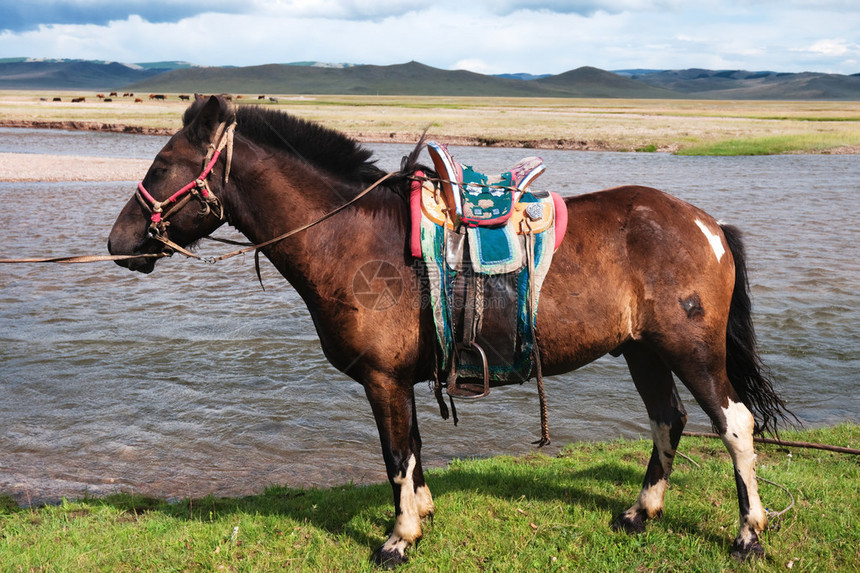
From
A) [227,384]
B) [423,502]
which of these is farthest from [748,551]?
[227,384]

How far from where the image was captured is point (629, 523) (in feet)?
15.7

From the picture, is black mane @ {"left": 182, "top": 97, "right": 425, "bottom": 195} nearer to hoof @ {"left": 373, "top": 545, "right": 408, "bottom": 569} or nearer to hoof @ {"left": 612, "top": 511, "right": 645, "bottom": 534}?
hoof @ {"left": 373, "top": 545, "right": 408, "bottom": 569}

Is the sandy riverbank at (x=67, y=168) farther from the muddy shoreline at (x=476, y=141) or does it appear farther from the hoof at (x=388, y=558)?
the hoof at (x=388, y=558)

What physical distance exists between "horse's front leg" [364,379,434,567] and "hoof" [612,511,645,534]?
55.6 inches

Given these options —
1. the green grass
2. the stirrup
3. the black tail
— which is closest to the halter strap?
the stirrup

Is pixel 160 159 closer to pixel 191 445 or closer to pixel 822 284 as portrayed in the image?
pixel 191 445

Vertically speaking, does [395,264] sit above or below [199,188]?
below

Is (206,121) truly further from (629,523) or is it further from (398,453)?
(629,523)

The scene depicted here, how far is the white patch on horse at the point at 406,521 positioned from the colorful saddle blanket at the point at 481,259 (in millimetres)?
697

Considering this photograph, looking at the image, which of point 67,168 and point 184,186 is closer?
point 184,186

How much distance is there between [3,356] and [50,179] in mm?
17770

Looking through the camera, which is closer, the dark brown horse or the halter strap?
the halter strap

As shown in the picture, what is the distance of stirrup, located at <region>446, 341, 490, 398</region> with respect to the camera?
4426 mm

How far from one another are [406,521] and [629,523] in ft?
5.19
